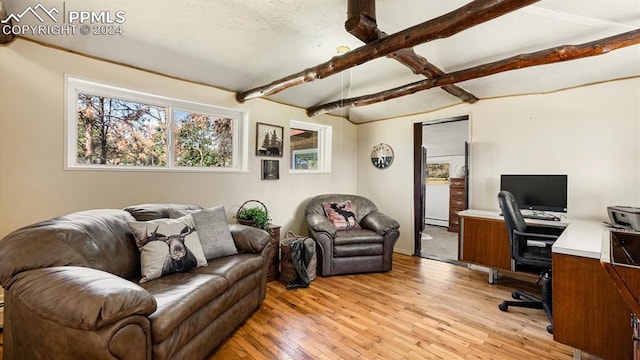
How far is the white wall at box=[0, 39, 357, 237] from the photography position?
2084mm

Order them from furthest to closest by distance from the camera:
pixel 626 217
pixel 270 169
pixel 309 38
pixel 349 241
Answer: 1. pixel 270 169
2. pixel 349 241
3. pixel 309 38
4. pixel 626 217

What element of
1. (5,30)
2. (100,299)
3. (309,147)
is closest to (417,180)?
(309,147)

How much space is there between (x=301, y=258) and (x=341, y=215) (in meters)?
Result: 1.02

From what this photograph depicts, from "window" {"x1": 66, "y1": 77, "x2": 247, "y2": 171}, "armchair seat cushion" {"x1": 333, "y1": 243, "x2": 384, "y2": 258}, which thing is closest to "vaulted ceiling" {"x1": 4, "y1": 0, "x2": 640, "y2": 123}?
"window" {"x1": 66, "y1": 77, "x2": 247, "y2": 171}

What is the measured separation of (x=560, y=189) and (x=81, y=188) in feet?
15.6

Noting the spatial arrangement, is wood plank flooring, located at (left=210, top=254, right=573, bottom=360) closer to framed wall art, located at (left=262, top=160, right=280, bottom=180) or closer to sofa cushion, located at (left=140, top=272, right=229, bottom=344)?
sofa cushion, located at (left=140, top=272, right=229, bottom=344)

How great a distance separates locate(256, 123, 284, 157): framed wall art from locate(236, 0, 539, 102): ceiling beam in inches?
46.4

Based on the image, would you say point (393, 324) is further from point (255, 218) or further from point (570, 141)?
point (570, 141)

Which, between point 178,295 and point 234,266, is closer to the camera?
point 178,295

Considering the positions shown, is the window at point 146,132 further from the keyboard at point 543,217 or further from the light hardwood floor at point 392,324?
the keyboard at point 543,217

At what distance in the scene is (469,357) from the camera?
1.88 m

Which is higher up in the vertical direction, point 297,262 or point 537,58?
point 537,58

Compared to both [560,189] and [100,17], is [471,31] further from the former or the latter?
[100,17]

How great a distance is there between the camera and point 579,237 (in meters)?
2.04
